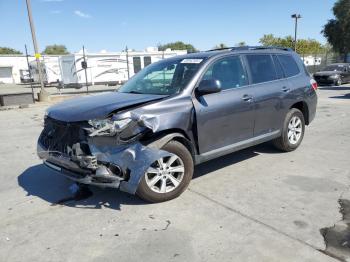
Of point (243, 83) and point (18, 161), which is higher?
point (243, 83)

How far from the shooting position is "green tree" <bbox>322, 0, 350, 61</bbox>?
40.7 metres

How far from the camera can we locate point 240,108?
4.92m

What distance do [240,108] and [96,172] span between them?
7.41 feet

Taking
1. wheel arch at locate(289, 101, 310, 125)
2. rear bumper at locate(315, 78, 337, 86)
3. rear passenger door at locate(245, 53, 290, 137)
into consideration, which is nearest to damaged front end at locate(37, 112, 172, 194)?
rear passenger door at locate(245, 53, 290, 137)

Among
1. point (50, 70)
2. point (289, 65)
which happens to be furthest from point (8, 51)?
point (289, 65)

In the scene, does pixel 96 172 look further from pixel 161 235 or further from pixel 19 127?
pixel 19 127

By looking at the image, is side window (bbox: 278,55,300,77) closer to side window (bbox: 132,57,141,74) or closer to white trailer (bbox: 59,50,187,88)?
white trailer (bbox: 59,50,187,88)

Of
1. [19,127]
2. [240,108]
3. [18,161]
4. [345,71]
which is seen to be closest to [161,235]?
[240,108]

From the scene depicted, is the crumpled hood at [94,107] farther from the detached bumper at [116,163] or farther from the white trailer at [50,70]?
the white trailer at [50,70]

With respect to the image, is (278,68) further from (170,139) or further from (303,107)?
(170,139)

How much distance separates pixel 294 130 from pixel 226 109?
6.77 ft

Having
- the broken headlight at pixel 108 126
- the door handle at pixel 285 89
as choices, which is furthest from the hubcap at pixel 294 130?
the broken headlight at pixel 108 126

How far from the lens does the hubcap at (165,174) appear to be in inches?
160

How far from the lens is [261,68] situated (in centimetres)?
552
